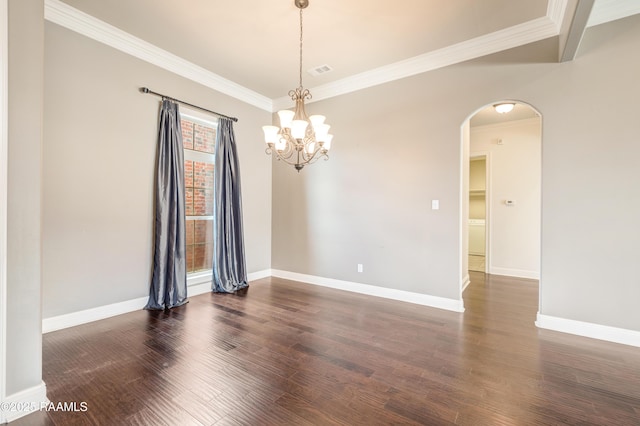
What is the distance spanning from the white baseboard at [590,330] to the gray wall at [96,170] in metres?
4.71

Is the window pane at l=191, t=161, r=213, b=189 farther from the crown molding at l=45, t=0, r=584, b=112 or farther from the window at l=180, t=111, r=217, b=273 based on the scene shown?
the crown molding at l=45, t=0, r=584, b=112

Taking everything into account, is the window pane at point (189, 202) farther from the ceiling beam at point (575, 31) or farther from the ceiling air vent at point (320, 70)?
the ceiling beam at point (575, 31)

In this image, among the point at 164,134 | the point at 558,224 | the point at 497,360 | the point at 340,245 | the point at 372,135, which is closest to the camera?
the point at 497,360

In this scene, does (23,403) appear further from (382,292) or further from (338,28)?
(338,28)

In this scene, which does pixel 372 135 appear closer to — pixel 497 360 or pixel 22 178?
pixel 497 360

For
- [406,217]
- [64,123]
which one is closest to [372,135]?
[406,217]

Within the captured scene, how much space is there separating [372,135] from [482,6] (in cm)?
187

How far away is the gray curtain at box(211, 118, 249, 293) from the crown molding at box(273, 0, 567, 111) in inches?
66.5

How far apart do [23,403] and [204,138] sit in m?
3.51

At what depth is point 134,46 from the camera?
3.36m

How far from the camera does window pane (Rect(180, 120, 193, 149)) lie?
4070 mm

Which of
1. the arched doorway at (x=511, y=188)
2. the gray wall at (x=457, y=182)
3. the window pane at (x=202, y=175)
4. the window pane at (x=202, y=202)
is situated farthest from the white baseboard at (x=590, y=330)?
the window pane at (x=202, y=175)

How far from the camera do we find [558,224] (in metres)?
2.96

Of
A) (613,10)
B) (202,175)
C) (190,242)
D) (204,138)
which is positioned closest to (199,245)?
(190,242)
